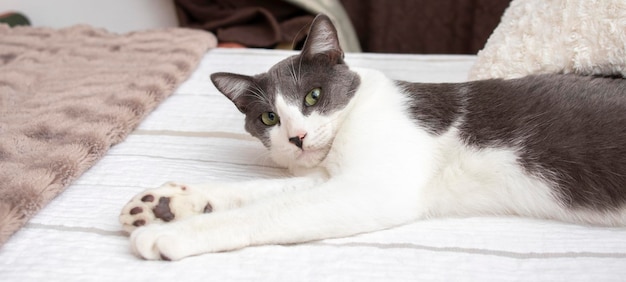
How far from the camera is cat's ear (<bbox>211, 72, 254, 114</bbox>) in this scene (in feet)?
3.98

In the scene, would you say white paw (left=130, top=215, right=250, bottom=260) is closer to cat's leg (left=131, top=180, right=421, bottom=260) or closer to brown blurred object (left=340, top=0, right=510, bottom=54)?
cat's leg (left=131, top=180, right=421, bottom=260)

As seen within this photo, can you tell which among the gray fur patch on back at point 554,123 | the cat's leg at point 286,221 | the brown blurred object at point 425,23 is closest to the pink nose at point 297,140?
the cat's leg at point 286,221

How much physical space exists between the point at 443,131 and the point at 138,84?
104 centimetres

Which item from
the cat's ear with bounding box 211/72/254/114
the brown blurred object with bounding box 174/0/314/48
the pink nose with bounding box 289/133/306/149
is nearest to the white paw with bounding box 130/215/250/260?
the pink nose with bounding box 289/133/306/149

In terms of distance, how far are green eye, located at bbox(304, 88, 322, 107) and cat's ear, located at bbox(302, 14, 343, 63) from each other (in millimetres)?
92

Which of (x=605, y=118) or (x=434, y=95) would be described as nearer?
(x=605, y=118)

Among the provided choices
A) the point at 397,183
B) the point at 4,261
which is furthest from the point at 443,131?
the point at 4,261

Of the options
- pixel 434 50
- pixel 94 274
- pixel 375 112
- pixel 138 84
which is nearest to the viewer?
pixel 94 274

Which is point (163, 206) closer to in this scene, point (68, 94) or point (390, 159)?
point (390, 159)

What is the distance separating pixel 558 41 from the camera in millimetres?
1308

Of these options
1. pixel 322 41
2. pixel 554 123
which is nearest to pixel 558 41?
pixel 554 123

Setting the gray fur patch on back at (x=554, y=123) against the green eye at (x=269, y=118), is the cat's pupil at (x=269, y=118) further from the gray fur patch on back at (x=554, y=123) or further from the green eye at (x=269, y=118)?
the gray fur patch on back at (x=554, y=123)

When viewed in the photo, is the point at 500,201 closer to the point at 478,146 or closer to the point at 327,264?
the point at 478,146

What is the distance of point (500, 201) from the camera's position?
1058 millimetres
